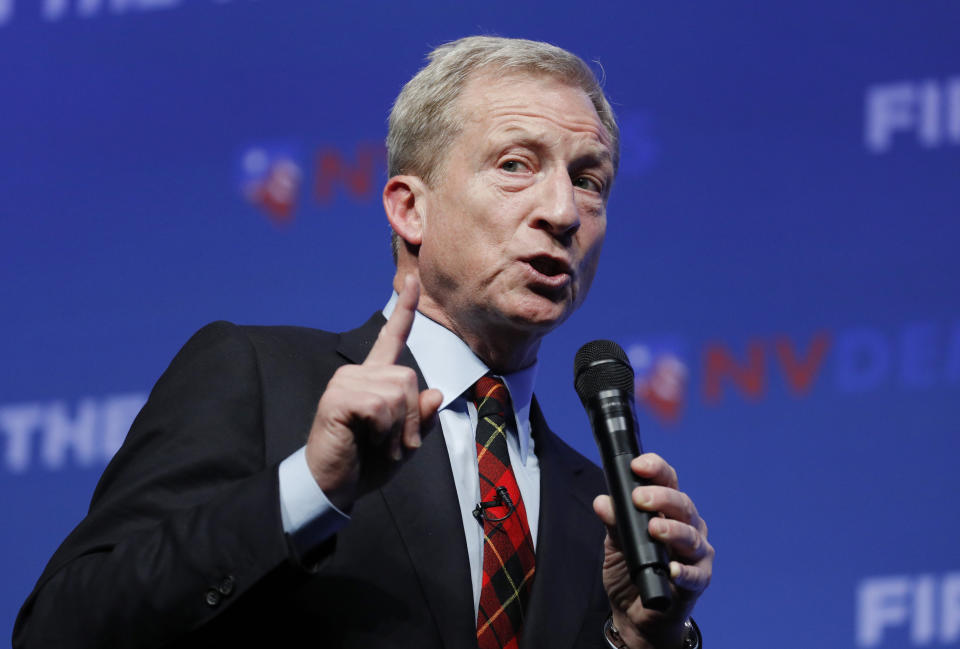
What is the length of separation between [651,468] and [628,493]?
4 centimetres

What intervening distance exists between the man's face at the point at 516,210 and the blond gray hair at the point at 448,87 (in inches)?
1.0

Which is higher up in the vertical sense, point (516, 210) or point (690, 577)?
point (516, 210)

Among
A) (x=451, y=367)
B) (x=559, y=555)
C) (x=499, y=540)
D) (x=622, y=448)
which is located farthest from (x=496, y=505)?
(x=622, y=448)

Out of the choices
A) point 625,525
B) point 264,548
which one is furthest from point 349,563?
point 625,525

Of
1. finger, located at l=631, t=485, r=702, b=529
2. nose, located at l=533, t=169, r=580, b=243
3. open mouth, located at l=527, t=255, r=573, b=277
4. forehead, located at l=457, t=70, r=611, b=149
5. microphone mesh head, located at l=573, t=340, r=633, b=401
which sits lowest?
finger, located at l=631, t=485, r=702, b=529

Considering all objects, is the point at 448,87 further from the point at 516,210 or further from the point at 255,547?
the point at 255,547

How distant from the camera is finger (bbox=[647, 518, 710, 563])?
1.40 metres

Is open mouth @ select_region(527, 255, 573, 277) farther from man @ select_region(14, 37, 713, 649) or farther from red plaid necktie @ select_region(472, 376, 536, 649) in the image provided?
red plaid necktie @ select_region(472, 376, 536, 649)

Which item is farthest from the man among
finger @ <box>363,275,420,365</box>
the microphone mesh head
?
the microphone mesh head

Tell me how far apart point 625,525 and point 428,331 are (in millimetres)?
697

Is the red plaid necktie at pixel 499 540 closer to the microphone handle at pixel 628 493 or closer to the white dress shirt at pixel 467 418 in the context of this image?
the white dress shirt at pixel 467 418

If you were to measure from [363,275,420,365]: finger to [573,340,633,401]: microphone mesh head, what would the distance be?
29 cm

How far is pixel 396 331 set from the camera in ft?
4.70

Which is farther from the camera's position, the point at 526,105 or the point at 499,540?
the point at 526,105
